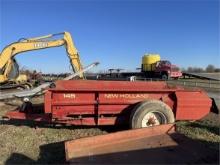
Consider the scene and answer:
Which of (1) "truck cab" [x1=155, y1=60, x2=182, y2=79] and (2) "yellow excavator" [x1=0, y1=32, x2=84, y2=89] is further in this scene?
(1) "truck cab" [x1=155, y1=60, x2=182, y2=79]

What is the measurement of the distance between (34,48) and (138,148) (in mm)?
14009

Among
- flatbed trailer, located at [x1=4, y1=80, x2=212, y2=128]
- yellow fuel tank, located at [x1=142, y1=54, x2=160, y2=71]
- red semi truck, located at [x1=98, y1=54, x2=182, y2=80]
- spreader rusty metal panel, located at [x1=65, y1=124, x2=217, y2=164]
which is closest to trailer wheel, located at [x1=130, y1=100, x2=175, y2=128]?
flatbed trailer, located at [x1=4, y1=80, x2=212, y2=128]

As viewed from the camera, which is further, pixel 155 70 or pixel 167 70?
pixel 155 70

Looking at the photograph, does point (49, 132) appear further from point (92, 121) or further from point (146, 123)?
point (146, 123)

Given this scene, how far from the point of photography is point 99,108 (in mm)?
8492

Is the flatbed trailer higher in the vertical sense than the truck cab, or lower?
lower

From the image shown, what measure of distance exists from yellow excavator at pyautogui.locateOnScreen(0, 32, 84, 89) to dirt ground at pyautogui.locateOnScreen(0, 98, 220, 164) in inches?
368

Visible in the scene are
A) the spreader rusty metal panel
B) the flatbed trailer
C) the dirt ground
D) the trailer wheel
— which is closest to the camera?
the spreader rusty metal panel

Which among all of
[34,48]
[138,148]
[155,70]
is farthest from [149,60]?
[138,148]

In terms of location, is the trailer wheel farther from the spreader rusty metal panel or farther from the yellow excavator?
the yellow excavator

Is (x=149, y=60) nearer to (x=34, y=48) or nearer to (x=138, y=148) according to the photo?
(x=34, y=48)

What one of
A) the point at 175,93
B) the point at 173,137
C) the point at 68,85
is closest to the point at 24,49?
the point at 68,85

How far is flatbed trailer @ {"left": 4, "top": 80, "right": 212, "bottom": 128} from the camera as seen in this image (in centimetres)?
830

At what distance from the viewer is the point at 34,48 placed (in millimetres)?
19391
